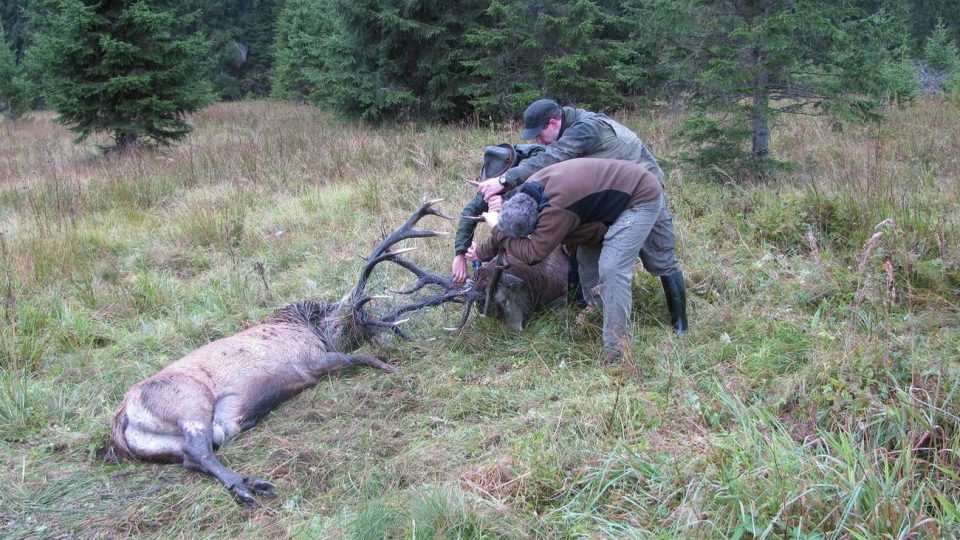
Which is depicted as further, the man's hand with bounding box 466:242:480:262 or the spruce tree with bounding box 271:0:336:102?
the spruce tree with bounding box 271:0:336:102

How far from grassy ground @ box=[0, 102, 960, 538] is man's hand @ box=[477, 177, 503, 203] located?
3.32 feet

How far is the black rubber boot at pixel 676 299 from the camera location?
16.9 feet

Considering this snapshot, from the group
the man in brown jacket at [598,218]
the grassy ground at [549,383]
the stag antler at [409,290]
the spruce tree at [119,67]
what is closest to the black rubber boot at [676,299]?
the grassy ground at [549,383]

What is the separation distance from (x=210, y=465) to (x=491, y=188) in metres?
2.62

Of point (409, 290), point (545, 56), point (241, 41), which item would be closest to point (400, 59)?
point (545, 56)

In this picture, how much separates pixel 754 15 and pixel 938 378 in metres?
6.16

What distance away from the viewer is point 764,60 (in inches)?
325

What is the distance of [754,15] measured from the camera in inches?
326

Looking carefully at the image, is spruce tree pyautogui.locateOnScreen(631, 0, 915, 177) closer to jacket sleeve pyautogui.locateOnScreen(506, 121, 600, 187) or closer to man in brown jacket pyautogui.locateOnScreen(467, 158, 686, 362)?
jacket sleeve pyautogui.locateOnScreen(506, 121, 600, 187)

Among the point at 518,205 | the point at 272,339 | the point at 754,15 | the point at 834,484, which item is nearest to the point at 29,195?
the point at 272,339

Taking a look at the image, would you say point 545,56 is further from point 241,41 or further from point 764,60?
point 241,41

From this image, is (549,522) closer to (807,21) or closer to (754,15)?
(807,21)

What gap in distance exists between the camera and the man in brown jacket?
461cm

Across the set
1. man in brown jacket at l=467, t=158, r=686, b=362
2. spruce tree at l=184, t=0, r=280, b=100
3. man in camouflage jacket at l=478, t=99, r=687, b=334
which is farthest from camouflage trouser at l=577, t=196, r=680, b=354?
spruce tree at l=184, t=0, r=280, b=100
